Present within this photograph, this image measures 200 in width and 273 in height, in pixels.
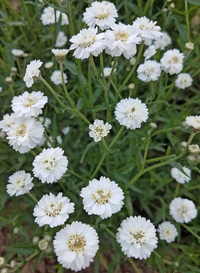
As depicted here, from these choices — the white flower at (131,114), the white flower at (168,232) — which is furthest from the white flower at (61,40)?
the white flower at (168,232)

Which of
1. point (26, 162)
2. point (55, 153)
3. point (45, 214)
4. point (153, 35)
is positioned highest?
point (153, 35)

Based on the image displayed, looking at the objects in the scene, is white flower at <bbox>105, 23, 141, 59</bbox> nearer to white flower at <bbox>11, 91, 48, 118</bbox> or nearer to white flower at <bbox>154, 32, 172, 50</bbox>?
white flower at <bbox>11, 91, 48, 118</bbox>

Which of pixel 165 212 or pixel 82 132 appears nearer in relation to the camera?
pixel 165 212

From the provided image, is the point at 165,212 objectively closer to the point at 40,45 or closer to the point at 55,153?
the point at 55,153

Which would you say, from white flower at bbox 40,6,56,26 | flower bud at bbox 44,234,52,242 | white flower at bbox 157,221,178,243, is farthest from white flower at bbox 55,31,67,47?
white flower at bbox 157,221,178,243

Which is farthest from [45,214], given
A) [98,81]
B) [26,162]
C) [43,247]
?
[26,162]

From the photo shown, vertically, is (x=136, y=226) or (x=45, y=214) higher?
(x=45, y=214)

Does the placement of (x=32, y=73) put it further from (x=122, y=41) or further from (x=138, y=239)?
(x=138, y=239)
